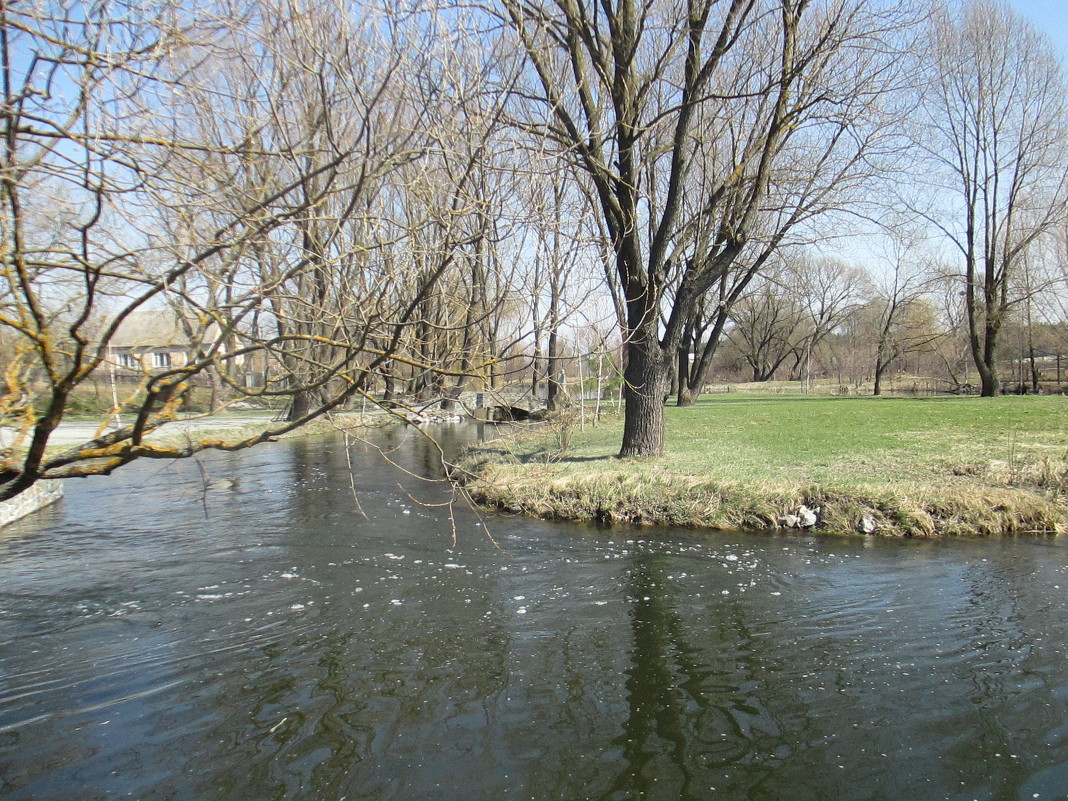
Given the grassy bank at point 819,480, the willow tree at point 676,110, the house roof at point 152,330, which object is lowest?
the grassy bank at point 819,480

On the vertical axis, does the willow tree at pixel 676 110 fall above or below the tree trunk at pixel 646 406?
above

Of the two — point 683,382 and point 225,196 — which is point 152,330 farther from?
point 683,382

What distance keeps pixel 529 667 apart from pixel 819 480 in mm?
6398

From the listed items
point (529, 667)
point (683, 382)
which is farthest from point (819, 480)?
point (683, 382)

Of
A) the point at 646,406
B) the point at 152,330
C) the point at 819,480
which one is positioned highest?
the point at 152,330

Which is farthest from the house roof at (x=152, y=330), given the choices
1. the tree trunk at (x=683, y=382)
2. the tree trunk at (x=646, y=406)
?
the tree trunk at (x=683, y=382)

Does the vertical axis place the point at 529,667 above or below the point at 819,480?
below

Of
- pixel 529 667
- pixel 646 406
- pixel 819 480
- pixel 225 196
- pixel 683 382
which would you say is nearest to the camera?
pixel 225 196

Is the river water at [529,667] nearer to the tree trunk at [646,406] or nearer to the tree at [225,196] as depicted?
the tree at [225,196]

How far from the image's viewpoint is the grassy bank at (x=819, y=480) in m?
9.33

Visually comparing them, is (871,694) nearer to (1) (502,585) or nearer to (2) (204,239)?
(1) (502,585)

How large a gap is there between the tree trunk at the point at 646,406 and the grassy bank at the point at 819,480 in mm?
371

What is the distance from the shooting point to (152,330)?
420 cm

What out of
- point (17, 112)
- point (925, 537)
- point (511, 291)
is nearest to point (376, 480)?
point (925, 537)
